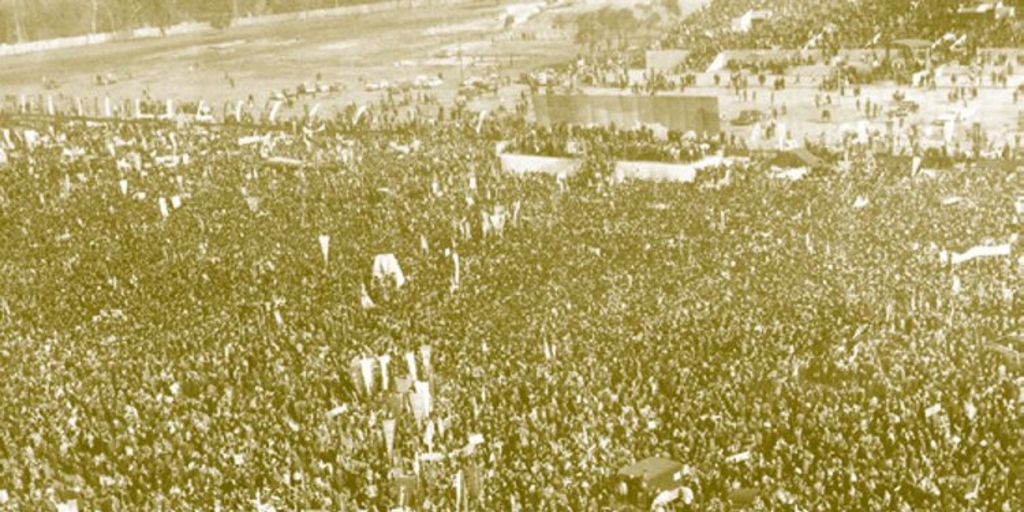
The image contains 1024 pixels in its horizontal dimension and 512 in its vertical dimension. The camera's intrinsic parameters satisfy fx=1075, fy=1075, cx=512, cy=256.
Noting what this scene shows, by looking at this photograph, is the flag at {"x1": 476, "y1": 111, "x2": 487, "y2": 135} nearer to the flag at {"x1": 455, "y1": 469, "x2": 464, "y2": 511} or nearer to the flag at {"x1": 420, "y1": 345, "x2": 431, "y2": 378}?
the flag at {"x1": 420, "y1": 345, "x2": 431, "y2": 378}

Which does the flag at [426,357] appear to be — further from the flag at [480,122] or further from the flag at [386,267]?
the flag at [480,122]

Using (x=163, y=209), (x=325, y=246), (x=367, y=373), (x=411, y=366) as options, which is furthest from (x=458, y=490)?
(x=163, y=209)

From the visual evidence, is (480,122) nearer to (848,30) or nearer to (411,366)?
(848,30)

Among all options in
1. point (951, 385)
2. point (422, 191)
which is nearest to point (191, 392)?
point (951, 385)

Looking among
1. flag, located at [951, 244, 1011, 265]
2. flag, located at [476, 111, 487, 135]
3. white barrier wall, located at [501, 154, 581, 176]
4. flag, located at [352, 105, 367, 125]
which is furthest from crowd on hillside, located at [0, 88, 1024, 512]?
flag, located at [352, 105, 367, 125]

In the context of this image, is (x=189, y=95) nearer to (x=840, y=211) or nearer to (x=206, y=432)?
(x=840, y=211)

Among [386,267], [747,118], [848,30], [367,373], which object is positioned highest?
[848,30]
